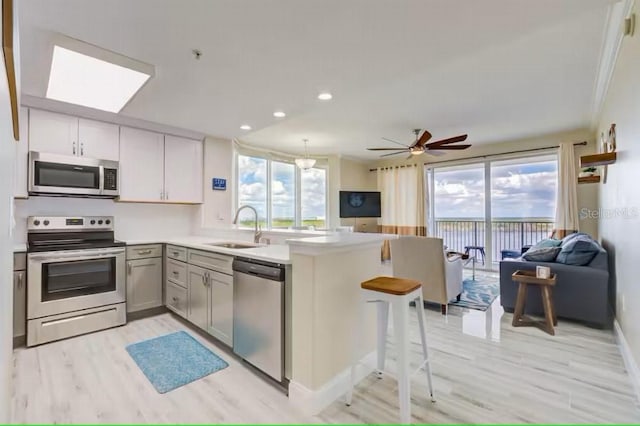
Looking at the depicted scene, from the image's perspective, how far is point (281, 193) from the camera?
20.4 ft

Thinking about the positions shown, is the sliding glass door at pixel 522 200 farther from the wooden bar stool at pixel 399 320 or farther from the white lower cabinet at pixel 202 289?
the white lower cabinet at pixel 202 289

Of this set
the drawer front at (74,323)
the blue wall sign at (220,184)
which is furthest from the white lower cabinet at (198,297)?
the blue wall sign at (220,184)

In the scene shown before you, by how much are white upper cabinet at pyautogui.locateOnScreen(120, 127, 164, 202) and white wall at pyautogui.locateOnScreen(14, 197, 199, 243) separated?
1.03ft

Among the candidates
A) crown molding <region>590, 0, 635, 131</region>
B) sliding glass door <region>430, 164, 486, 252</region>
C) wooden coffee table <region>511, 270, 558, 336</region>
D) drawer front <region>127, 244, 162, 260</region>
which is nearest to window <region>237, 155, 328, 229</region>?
drawer front <region>127, 244, 162, 260</region>

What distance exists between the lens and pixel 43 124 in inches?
118

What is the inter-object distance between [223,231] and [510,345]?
3.18 metres

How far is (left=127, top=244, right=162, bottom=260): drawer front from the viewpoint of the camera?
130 inches

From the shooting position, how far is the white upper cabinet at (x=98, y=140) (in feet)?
10.6

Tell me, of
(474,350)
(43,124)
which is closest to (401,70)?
(474,350)

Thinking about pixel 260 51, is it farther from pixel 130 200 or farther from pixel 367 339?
pixel 130 200

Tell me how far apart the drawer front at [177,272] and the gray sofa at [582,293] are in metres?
3.78

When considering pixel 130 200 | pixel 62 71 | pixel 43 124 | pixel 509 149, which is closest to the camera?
pixel 62 71

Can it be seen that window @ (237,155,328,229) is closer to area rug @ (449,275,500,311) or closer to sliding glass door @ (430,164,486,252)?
sliding glass door @ (430,164,486,252)

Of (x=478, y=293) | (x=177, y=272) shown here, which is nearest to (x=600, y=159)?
(x=478, y=293)
